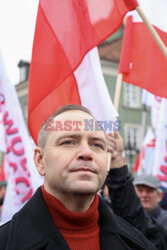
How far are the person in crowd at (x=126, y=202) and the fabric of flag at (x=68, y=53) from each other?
53 cm

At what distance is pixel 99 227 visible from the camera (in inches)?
73.2

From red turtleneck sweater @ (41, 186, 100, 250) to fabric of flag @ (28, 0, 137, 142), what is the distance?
1.25 meters

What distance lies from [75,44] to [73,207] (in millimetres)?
1639

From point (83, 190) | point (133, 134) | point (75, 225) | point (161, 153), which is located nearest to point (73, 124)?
point (83, 190)

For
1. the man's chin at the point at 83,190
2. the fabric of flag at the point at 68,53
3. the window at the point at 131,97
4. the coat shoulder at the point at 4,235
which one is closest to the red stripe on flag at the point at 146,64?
the fabric of flag at the point at 68,53

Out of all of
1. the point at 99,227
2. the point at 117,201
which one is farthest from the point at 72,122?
the point at 117,201

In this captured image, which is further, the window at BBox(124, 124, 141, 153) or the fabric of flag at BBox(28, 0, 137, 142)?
the window at BBox(124, 124, 141, 153)

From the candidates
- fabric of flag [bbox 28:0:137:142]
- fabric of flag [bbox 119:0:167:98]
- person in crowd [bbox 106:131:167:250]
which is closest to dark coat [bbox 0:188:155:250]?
person in crowd [bbox 106:131:167:250]

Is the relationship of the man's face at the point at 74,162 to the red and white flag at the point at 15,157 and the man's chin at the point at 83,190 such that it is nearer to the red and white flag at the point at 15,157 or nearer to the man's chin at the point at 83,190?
the man's chin at the point at 83,190

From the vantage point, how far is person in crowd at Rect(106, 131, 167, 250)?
250cm

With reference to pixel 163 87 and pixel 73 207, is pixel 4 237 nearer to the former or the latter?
pixel 73 207

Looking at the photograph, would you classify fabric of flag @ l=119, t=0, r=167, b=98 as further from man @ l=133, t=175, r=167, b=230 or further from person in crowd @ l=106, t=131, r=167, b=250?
man @ l=133, t=175, r=167, b=230

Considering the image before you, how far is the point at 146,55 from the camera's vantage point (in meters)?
3.35

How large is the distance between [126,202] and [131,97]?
23989mm
